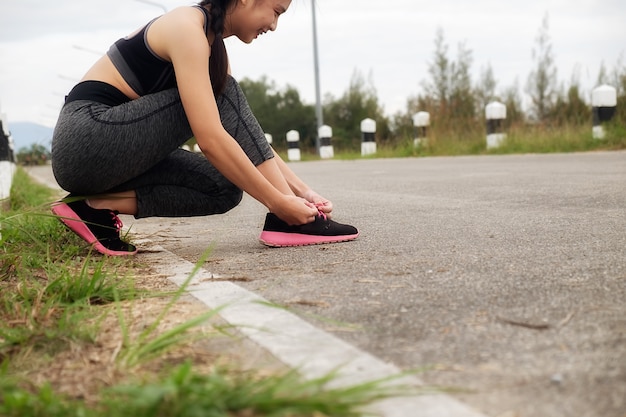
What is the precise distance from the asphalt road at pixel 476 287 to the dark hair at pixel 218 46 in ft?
2.12

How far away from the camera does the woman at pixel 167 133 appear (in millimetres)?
2795

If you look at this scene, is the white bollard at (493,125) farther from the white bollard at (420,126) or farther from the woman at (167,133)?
the woman at (167,133)

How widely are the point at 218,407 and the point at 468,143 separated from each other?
1209 cm

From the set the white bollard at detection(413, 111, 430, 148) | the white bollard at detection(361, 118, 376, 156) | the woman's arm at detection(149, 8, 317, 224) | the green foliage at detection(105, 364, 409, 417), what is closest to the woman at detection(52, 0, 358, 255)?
the woman's arm at detection(149, 8, 317, 224)

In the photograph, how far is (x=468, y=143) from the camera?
1289 centimetres

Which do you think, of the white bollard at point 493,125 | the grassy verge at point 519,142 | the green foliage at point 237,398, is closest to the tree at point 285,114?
the grassy verge at point 519,142

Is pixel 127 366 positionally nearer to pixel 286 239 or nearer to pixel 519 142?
pixel 286 239

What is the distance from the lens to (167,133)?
116 inches

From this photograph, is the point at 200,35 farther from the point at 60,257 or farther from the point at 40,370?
the point at 40,370

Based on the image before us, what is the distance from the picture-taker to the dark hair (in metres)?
2.84

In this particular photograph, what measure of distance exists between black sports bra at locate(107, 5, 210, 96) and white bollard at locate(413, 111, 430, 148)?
35.8 ft

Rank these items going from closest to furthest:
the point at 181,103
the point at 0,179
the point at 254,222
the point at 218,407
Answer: the point at 218,407
the point at 181,103
the point at 254,222
the point at 0,179

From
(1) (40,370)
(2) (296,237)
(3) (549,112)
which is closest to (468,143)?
(3) (549,112)

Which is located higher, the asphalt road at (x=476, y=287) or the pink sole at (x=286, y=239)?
the pink sole at (x=286, y=239)
